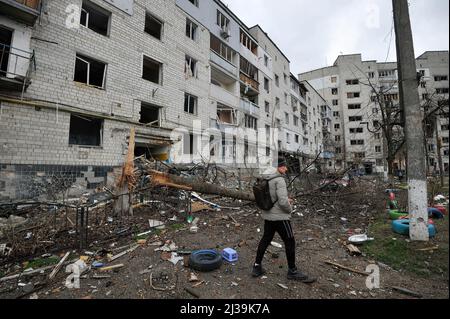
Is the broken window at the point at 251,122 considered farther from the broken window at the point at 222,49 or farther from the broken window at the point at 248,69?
the broken window at the point at 222,49

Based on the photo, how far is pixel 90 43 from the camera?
9.77 metres

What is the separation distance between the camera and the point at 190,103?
14.9 metres

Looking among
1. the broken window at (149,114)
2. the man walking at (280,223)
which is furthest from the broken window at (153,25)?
the man walking at (280,223)

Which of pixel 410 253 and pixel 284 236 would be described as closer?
pixel 284 236

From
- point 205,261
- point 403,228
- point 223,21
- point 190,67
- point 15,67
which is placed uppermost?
point 223,21

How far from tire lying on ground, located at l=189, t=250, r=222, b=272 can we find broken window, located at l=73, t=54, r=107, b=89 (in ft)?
33.1

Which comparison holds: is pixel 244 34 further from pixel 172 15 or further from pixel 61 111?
pixel 61 111

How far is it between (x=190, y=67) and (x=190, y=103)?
2.83 meters

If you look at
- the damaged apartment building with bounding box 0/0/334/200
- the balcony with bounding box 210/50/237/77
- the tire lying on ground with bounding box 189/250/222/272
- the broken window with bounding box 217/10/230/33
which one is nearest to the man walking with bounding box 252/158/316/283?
the tire lying on ground with bounding box 189/250/222/272

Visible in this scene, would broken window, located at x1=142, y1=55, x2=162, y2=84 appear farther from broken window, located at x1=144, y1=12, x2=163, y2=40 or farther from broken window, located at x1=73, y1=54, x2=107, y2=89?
broken window, located at x1=73, y1=54, x2=107, y2=89

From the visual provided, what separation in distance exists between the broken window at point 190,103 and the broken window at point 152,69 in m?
2.18

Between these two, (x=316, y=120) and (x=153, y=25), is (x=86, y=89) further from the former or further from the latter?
(x=316, y=120)

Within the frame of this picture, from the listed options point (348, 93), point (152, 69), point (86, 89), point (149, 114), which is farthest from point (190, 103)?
point (348, 93)

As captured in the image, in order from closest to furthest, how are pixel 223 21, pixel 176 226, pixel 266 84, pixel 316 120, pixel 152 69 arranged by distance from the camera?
pixel 176 226
pixel 152 69
pixel 223 21
pixel 266 84
pixel 316 120
